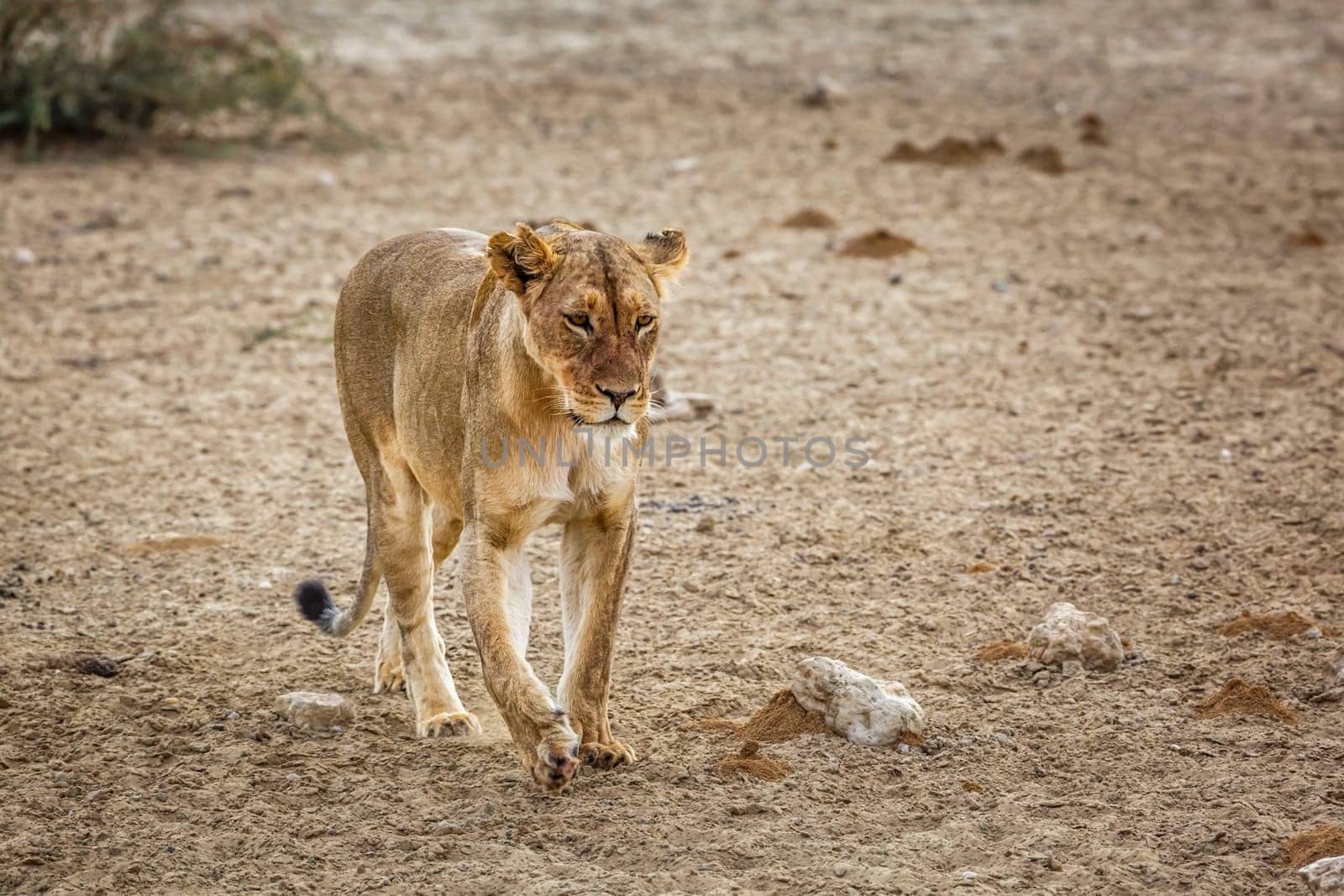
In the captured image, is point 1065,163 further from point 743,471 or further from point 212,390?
point 212,390

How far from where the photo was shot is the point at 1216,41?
59.6ft

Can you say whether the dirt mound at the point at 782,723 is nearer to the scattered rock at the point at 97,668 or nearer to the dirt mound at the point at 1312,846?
the dirt mound at the point at 1312,846

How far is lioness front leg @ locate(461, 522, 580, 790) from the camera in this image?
453cm

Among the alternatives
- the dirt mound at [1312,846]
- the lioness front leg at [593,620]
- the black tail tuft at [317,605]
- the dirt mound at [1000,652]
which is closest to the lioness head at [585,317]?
the lioness front leg at [593,620]

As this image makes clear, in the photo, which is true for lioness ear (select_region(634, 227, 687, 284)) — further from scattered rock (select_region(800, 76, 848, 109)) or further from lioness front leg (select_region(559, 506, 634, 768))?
scattered rock (select_region(800, 76, 848, 109))

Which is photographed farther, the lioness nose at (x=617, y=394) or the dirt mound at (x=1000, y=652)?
the dirt mound at (x=1000, y=652)

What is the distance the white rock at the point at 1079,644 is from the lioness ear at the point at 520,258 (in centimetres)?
228

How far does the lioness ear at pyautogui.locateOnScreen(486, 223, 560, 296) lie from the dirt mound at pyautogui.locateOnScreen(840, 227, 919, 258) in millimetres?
6569

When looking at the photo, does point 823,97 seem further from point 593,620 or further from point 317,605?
point 593,620

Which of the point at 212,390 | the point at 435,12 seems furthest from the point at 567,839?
the point at 435,12

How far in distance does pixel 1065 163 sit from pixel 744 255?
3653mm

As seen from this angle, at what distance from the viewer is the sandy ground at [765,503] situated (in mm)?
4586

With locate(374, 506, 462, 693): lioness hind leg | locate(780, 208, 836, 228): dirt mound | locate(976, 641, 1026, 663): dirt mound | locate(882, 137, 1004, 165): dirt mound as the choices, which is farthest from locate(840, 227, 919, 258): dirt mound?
locate(374, 506, 462, 693): lioness hind leg

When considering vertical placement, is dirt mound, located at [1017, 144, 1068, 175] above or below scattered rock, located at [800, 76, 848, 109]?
below
